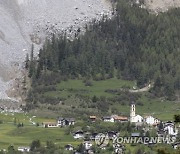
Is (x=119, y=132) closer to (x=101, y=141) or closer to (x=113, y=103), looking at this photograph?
(x=101, y=141)

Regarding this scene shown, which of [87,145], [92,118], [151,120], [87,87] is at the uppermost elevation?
[87,87]

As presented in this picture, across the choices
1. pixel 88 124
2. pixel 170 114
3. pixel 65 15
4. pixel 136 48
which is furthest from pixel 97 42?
pixel 88 124

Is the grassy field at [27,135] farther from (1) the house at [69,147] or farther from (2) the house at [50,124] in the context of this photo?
(1) the house at [69,147]

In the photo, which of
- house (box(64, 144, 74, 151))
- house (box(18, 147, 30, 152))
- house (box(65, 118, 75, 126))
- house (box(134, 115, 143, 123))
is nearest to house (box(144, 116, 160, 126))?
house (box(134, 115, 143, 123))

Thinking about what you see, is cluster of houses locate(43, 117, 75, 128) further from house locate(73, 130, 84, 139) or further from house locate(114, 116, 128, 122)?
house locate(73, 130, 84, 139)

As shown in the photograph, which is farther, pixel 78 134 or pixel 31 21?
pixel 31 21

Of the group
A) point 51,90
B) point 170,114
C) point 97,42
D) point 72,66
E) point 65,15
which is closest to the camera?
point 170,114

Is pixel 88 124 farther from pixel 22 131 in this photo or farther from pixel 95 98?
pixel 95 98

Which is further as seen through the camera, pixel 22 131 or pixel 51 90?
pixel 51 90

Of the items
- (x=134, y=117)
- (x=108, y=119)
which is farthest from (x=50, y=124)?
(x=134, y=117)
